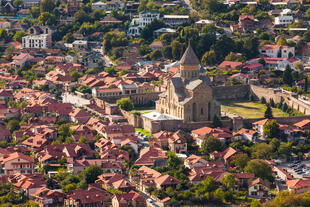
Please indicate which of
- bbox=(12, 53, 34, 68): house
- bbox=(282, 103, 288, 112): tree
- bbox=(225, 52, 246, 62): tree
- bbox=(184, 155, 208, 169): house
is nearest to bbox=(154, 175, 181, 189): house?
bbox=(184, 155, 208, 169): house

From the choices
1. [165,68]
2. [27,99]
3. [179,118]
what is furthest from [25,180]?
[165,68]

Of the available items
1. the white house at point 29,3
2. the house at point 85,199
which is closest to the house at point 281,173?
the house at point 85,199

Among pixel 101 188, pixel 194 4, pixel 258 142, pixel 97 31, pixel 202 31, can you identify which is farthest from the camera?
pixel 194 4

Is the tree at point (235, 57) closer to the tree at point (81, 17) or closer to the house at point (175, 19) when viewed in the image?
the house at point (175, 19)

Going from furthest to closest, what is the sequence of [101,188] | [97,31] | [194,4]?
[194,4], [97,31], [101,188]

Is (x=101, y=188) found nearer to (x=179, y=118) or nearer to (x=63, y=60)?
(x=179, y=118)

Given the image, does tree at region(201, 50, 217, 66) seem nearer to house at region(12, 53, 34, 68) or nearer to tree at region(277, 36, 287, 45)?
tree at region(277, 36, 287, 45)

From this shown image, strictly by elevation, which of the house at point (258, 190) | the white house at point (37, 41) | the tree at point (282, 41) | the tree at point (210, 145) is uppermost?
the tree at point (282, 41)

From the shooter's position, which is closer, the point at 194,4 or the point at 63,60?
the point at 63,60
